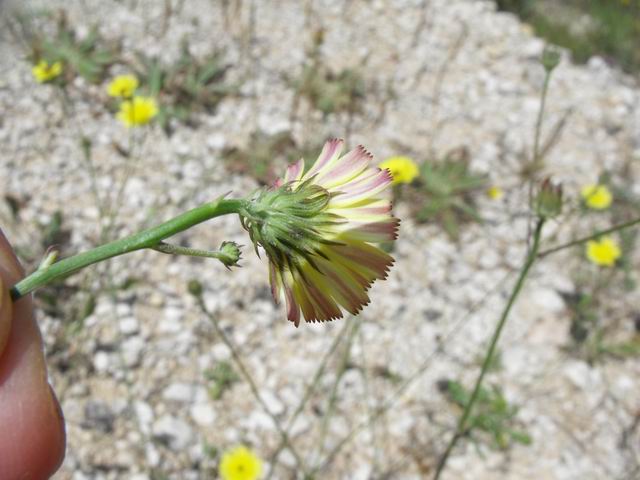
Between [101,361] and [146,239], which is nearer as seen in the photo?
[146,239]

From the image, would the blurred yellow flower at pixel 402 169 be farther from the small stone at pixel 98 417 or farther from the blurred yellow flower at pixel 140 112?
the small stone at pixel 98 417

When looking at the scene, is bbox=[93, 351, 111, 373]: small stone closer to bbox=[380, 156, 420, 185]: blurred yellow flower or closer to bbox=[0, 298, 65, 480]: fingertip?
bbox=[0, 298, 65, 480]: fingertip

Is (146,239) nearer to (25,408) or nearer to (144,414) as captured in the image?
(25,408)

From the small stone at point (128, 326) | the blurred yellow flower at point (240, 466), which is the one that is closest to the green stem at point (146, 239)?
the blurred yellow flower at point (240, 466)

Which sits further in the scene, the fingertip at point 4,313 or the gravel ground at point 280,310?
the gravel ground at point 280,310

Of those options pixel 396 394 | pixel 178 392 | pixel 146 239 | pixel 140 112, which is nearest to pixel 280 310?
pixel 178 392

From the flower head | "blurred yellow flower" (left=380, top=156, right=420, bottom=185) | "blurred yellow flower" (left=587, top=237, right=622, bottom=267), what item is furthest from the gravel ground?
the flower head
